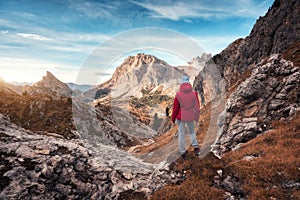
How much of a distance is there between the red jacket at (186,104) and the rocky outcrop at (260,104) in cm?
924

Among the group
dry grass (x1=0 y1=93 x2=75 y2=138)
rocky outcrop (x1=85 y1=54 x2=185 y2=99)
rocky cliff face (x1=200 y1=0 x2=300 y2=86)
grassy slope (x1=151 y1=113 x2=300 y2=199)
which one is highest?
rocky cliff face (x1=200 y1=0 x2=300 y2=86)

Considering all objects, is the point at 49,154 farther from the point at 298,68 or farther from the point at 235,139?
the point at 298,68

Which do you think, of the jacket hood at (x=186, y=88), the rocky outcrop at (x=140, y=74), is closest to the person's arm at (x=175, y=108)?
the jacket hood at (x=186, y=88)

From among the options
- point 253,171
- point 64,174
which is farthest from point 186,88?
point 64,174

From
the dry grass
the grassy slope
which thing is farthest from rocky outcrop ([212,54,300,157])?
the dry grass

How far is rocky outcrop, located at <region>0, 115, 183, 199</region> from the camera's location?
1505 cm

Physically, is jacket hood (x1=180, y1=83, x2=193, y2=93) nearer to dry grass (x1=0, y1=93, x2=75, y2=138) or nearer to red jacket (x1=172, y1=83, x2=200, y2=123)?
red jacket (x1=172, y1=83, x2=200, y2=123)

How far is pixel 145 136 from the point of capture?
82.9 metres

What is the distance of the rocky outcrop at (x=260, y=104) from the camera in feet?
75.1

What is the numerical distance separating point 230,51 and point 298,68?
7585 cm

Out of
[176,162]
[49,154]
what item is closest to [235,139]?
[176,162]

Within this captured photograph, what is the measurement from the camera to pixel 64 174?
17.0 m

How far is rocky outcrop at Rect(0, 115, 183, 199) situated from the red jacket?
4.34m

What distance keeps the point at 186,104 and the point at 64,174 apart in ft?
38.1
